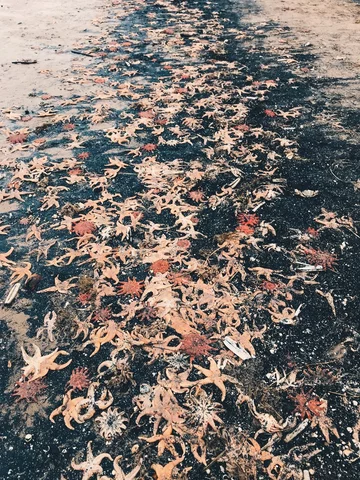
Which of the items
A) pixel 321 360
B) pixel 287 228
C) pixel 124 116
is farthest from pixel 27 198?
pixel 321 360

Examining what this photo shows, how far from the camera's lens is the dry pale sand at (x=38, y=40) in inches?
232

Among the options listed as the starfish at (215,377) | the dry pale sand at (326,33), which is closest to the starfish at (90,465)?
the starfish at (215,377)

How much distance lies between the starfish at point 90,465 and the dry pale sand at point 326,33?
5518 mm

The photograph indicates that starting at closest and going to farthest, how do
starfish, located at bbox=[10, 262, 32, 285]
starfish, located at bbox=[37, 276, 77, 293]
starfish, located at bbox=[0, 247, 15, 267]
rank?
starfish, located at bbox=[37, 276, 77, 293] < starfish, located at bbox=[10, 262, 32, 285] < starfish, located at bbox=[0, 247, 15, 267]

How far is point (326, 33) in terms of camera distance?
26.1ft

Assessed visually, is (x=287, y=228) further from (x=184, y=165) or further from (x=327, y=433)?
(x=327, y=433)

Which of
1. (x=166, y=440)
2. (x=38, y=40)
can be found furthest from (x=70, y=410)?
(x=38, y=40)

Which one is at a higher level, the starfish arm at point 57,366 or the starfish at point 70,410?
the starfish arm at point 57,366

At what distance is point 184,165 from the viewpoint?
409 cm

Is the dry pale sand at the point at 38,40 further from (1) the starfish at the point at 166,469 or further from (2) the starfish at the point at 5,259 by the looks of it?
(1) the starfish at the point at 166,469

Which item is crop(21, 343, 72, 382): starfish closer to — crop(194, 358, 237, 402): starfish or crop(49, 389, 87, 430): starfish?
crop(49, 389, 87, 430): starfish

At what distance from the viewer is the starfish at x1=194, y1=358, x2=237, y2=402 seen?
2.18m

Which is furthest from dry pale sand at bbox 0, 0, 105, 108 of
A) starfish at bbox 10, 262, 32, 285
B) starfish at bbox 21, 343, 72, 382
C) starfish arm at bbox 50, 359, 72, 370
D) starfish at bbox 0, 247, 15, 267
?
starfish arm at bbox 50, 359, 72, 370

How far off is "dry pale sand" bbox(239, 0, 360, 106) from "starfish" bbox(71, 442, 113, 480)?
552cm
